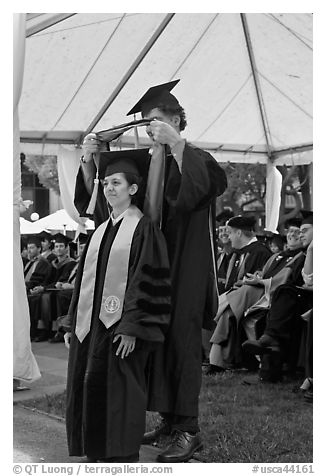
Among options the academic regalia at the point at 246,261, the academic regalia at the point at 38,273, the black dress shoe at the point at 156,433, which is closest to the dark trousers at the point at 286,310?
the academic regalia at the point at 246,261

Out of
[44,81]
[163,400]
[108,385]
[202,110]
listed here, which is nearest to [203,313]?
[163,400]

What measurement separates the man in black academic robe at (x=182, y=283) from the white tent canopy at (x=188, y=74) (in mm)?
4086

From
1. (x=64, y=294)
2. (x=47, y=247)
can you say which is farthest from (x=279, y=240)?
(x=47, y=247)

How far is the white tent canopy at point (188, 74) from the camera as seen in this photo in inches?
308

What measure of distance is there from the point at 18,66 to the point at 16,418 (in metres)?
2.85

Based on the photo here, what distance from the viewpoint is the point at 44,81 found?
856cm

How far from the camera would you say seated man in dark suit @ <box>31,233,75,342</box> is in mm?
10164

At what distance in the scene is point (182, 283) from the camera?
3744 millimetres

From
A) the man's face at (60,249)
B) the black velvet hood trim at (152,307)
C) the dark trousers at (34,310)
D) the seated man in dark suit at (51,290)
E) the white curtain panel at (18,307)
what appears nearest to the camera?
the black velvet hood trim at (152,307)

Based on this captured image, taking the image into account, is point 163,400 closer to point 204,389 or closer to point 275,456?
point 275,456

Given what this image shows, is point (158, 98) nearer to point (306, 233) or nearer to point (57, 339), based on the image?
point (306, 233)

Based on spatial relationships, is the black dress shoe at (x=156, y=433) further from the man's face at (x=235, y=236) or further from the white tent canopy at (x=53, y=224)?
the white tent canopy at (x=53, y=224)

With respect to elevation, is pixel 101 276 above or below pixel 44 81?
below

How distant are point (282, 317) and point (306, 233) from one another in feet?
3.25
